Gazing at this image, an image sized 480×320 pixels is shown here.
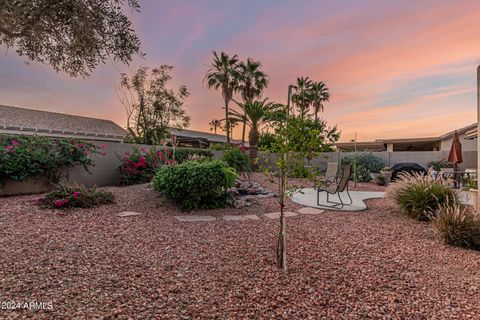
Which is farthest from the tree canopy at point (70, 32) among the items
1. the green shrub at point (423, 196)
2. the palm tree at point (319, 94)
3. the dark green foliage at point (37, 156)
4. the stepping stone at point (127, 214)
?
the palm tree at point (319, 94)

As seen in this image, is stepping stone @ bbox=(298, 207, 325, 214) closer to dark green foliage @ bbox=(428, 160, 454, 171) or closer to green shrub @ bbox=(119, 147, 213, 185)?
green shrub @ bbox=(119, 147, 213, 185)

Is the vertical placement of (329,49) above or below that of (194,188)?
above

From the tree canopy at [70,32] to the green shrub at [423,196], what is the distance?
615cm

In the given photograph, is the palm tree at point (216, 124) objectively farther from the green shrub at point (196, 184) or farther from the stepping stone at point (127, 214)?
the stepping stone at point (127, 214)

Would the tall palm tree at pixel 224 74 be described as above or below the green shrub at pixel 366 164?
above

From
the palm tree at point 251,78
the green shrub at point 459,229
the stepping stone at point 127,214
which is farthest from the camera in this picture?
the palm tree at point 251,78

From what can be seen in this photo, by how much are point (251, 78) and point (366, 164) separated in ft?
35.1

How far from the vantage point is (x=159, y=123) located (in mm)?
15859

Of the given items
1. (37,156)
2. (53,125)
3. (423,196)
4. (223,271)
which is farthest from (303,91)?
(223,271)

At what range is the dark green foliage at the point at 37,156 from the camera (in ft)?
18.9

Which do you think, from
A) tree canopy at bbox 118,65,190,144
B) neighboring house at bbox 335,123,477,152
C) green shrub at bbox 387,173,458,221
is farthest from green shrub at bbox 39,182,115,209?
→ neighboring house at bbox 335,123,477,152

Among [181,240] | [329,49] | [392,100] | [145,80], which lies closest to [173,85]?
[145,80]

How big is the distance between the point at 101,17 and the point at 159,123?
12570 millimetres

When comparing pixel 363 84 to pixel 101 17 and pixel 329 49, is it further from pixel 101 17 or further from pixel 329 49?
pixel 101 17
